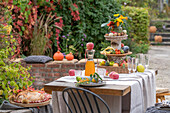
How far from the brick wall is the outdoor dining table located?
7.09 feet

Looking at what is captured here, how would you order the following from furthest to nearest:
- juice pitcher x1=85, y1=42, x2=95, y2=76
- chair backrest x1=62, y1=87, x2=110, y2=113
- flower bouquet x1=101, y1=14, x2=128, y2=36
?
flower bouquet x1=101, y1=14, x2=128, y2=36
juice pitcher x1=85, y1=42, x2=95, y2=76
chair backrest x1=62, y1=87, x2=110, y2=113

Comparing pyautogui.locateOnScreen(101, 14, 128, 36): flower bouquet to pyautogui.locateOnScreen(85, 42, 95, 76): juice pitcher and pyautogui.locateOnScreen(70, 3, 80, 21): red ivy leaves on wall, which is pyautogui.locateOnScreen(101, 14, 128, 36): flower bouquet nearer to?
pyautogui.locateOnScreen(85, 42, 95, 76): juice pitcher

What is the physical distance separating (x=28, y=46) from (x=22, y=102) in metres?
3.94

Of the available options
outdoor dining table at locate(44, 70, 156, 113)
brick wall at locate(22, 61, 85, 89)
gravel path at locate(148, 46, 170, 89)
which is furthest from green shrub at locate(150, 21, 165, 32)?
outdoor dining table at locate(44, 70, 156, 113)

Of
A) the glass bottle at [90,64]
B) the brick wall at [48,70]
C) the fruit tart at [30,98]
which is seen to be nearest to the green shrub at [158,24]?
the brick wall at [48,70]

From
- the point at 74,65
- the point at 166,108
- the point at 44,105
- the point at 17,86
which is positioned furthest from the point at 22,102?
the point at 74,65

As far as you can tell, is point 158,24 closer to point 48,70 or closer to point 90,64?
point 48,70

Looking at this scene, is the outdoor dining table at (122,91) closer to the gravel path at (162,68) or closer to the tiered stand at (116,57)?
the tiered stand at (116,57)

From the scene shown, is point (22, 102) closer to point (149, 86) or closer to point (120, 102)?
point (120, 102)

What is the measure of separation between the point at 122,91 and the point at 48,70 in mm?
3073

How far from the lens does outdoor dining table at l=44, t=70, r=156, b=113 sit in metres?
2.96

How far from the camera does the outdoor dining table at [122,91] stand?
296 centimetres

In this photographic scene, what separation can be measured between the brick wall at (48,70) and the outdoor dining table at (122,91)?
2.16 metres

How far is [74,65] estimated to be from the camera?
18.7ft
